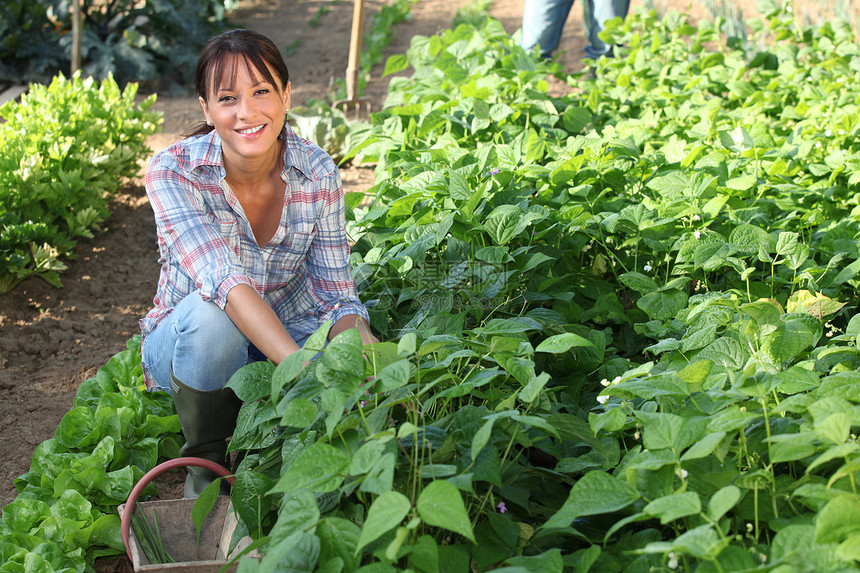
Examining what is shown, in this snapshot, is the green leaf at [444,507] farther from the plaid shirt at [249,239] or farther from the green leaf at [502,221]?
the green leaf at [502,221]

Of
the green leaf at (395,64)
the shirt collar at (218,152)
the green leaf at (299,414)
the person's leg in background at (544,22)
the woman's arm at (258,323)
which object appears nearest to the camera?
the green leaf at (299,414)

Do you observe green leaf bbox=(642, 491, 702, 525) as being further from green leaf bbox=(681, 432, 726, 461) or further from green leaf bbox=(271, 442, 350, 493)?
green leaf bbox=(271, 442, 350, 493)

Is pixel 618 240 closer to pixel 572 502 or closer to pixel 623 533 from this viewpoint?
pixel 623 533

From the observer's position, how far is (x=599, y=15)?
475cm

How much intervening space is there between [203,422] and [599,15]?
383cm

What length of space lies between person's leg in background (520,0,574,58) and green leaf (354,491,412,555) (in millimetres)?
3692

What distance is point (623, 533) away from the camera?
1.38 metres

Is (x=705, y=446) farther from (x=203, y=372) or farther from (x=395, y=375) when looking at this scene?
(x=203, y=372)

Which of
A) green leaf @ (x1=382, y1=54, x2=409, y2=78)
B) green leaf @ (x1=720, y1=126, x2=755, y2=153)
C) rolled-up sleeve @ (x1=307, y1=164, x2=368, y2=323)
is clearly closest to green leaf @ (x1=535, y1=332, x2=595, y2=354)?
rolled-up sleeve @ (x1=307, y1=164, x2=368, y2=323)

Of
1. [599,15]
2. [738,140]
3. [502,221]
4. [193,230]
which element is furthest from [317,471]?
[599,15]

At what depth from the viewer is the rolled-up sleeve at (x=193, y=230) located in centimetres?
173

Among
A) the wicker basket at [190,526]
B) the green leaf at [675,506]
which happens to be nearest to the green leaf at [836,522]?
the green leaf at [675,506]

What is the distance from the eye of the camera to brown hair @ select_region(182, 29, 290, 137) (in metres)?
1.84

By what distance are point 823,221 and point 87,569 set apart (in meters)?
2.17
